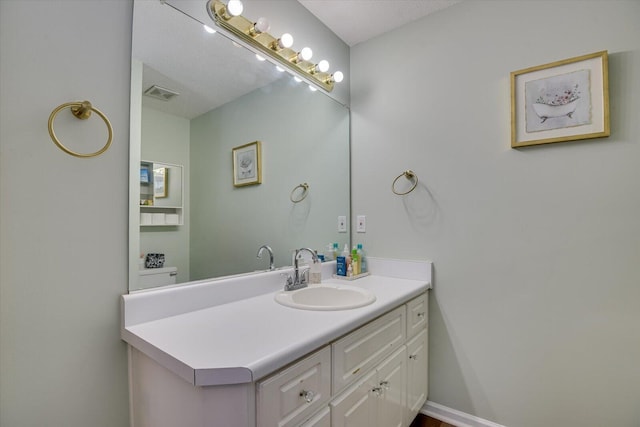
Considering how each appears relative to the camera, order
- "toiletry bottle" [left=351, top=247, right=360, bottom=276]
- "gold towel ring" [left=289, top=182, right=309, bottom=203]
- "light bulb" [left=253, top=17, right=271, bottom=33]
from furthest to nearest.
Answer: "toiletry bottle" [left=351, top=247, right=360, bottom=276] → "gold towel ring" [left=289, top=182, right=309, bottom=203] → "light bulb" [left=253, top=17, right=271, bottom=33]

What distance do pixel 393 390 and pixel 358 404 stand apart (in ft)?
1.02

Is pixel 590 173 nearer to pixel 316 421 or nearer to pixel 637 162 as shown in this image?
pixel 637 162

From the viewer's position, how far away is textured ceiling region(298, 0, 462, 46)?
1673 mm

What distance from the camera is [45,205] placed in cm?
87

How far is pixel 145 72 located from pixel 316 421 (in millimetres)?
1281

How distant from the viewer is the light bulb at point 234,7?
1.25 metres

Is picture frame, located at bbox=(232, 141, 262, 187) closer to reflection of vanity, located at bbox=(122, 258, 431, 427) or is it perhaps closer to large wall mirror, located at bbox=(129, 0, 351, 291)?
large wall mirror, located at bbox=(129, 0, 351, 291)

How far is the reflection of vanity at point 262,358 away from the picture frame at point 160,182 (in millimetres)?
354

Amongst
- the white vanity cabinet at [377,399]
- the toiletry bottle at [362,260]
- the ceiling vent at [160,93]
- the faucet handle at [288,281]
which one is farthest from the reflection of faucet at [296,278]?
the ceiling vent at [160,93]

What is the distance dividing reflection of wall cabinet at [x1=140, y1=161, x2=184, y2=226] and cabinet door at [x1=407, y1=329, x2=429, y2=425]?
1.22m

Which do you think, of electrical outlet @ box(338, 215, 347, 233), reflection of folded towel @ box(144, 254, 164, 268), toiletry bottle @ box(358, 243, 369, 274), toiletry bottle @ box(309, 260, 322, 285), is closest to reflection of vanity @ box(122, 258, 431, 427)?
reflection of folded towel @ box(144, 254, 164, 268)

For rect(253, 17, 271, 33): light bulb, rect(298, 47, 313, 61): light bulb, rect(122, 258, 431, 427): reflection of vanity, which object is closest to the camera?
rect(122, 258, 431, 427): reflection of vanity

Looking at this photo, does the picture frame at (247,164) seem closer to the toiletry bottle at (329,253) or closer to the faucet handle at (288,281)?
the faucet handle at (288,281)

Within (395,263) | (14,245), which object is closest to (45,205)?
(14,245)
